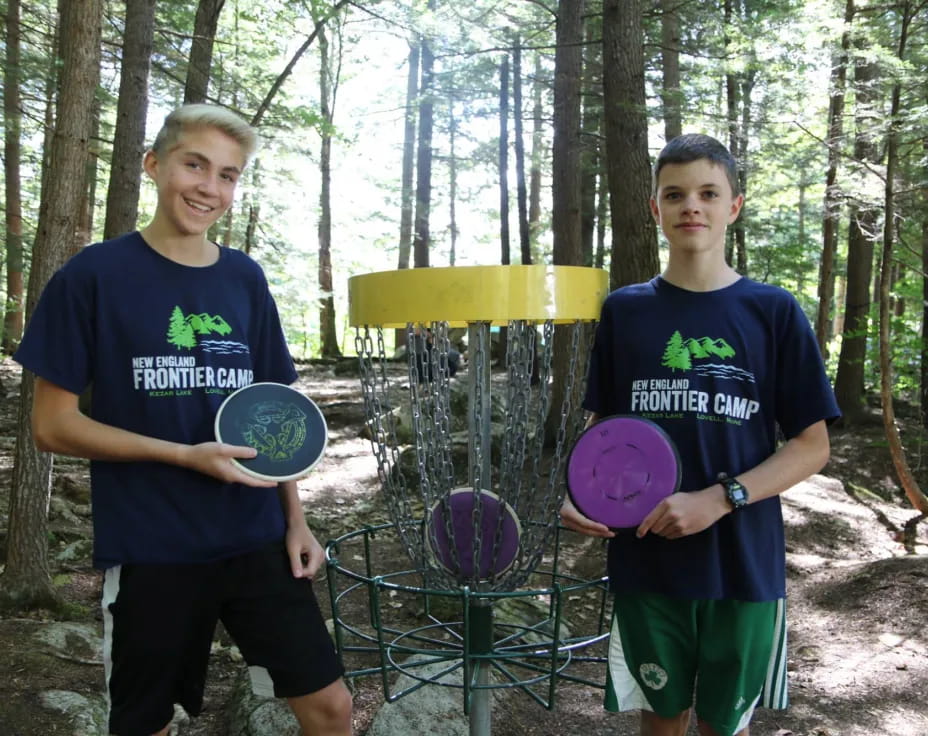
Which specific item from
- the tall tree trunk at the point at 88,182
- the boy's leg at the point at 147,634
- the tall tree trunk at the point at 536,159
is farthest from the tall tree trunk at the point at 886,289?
the tall tree trunk at the point at 536,159

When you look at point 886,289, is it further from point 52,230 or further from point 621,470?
point 52,230

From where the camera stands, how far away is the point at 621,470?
165 centimetres

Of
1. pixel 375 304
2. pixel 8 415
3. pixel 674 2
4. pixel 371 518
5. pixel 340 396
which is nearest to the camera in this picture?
pixel 375 304

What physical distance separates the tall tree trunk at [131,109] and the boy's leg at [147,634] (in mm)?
5530

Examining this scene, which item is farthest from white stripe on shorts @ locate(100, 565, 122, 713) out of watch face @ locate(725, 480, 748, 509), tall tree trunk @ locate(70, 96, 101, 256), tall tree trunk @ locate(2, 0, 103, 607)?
tall tree trunk @ locate(70, 96, 101, 256)

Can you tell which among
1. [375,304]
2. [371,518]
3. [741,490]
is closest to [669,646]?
[741,490]

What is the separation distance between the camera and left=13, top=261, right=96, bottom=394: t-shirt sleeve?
65.4 inches

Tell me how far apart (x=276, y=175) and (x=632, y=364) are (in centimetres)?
1955

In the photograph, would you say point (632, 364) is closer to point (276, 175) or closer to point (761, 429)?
point (761, 429)

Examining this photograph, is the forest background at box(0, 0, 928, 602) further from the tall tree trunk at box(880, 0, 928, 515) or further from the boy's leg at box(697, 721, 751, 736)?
the boy's leg at box(697, 721, 751, 736)

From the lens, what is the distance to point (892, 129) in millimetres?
6133

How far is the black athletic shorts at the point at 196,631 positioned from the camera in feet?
5.58

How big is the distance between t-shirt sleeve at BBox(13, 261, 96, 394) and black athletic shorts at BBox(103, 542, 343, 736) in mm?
453

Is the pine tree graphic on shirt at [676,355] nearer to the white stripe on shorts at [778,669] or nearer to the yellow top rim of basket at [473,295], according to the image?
the yellow top rim of basket at [473,295]
